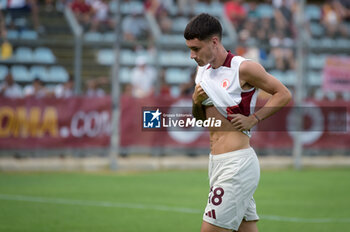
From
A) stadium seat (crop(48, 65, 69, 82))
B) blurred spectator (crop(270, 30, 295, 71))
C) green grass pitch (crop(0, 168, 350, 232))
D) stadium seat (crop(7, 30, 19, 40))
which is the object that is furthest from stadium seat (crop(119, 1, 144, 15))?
green grass pitch (crop(0, 168, 350, 232))

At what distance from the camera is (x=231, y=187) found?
517cm

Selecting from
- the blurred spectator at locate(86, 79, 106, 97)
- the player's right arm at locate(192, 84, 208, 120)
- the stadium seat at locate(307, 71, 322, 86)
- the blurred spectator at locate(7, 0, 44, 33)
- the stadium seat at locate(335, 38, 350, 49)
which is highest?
the blurred spectator at locate(7, 0, 44, 33)

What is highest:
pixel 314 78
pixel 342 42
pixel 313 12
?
pixel 313 12

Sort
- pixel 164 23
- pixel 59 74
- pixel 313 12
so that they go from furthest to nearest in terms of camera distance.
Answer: pixel 313 12 < pixel 164 23 < pixel 59 74

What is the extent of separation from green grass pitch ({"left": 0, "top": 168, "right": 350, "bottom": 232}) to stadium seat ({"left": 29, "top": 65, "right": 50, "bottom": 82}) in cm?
290

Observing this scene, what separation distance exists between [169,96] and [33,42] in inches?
153

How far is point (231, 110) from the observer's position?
5.23 m

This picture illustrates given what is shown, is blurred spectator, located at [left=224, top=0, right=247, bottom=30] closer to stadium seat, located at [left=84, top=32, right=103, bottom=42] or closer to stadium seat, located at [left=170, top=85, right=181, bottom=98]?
stadium seat, located at [left=170, top=85, right=181, bottom=98]

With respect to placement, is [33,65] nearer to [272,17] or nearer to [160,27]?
[160,27]

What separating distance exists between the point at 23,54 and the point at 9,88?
1220mm

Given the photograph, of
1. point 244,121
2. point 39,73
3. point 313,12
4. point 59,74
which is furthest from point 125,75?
point 244,121

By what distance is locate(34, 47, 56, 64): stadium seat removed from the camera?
693 inches

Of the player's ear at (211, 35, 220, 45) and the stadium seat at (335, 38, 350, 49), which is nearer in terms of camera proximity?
the player's ear at (211, 35, 220, 45)

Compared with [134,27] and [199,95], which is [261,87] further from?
[134,27]
